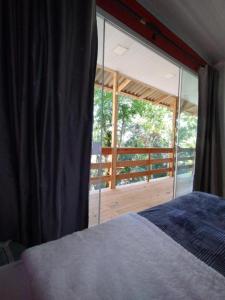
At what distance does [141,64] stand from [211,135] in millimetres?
1516

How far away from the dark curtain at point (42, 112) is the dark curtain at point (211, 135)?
6.54 feet

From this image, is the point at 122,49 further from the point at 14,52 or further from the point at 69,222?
the point at 69,222

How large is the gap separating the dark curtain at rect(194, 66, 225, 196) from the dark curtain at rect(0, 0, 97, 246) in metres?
1.99

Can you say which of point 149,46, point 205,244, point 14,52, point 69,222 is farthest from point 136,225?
point 149,46

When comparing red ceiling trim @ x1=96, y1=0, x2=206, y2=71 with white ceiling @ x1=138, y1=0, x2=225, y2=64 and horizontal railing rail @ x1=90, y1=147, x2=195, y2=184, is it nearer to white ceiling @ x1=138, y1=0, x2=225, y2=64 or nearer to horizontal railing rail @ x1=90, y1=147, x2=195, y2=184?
white ceiling @ x1=138, y1=0, x2=225, y2=64

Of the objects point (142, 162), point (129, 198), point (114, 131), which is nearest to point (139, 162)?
point (142, 162)

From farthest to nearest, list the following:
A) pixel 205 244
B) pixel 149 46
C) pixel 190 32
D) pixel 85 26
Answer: pixel 190 32 → pixel 149 46 → pixel 85 26 → pixel 205 244

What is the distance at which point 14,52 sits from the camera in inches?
43.9

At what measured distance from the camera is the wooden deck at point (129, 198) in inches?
100

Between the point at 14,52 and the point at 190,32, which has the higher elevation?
the point at 190,32

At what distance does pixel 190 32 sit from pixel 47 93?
6.73 ft

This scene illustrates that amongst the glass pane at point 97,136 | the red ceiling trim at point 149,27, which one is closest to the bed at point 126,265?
the glass pane at point 97,136

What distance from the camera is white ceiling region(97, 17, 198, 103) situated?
7.44 ft

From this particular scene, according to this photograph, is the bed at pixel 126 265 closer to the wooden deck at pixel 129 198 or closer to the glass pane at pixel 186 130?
the wooden deck at pixel 129 198
